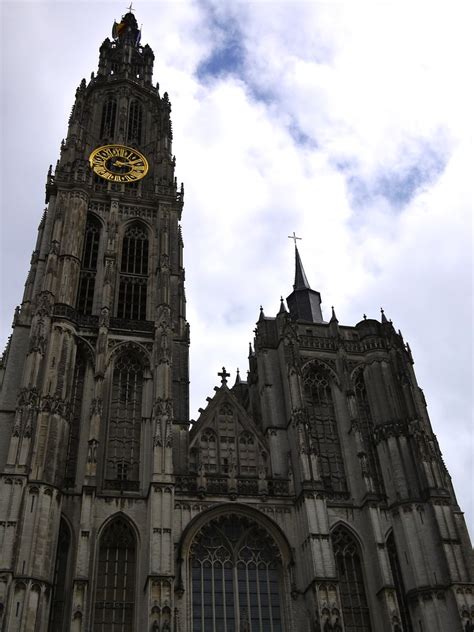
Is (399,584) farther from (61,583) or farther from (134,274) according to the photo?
(134,274)

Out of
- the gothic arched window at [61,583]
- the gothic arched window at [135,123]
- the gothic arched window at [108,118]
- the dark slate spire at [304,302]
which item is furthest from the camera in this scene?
the gothic arched window at [135,123]

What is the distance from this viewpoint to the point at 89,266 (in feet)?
126

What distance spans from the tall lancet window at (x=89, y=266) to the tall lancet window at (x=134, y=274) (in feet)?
5.19

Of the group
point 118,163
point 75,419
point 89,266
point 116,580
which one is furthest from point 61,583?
point 118,163

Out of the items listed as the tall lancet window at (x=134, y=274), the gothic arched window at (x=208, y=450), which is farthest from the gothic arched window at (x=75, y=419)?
the gothic arched window at (x=208, y=450)

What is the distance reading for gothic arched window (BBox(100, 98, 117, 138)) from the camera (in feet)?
156

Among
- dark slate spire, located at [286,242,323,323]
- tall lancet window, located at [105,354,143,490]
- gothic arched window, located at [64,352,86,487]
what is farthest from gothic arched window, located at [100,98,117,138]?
gothic arched window, located at [64,352,86,487]

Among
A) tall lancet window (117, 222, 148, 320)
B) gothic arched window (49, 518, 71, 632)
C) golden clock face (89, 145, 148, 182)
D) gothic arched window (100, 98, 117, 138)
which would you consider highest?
gothic arched window (100, 98, 117, 138)

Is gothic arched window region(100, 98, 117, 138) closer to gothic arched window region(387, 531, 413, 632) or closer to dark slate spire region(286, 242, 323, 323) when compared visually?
dark slate spire region(286, 242, 323, 323)

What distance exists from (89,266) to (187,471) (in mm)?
14009

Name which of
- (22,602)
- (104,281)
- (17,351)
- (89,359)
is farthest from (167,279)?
(22,602)

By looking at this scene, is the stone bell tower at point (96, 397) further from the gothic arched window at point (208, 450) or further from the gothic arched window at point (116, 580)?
the gothic arched window at point (208, 450)

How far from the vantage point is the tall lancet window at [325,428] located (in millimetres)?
32688

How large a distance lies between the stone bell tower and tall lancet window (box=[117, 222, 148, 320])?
85 millimetres
